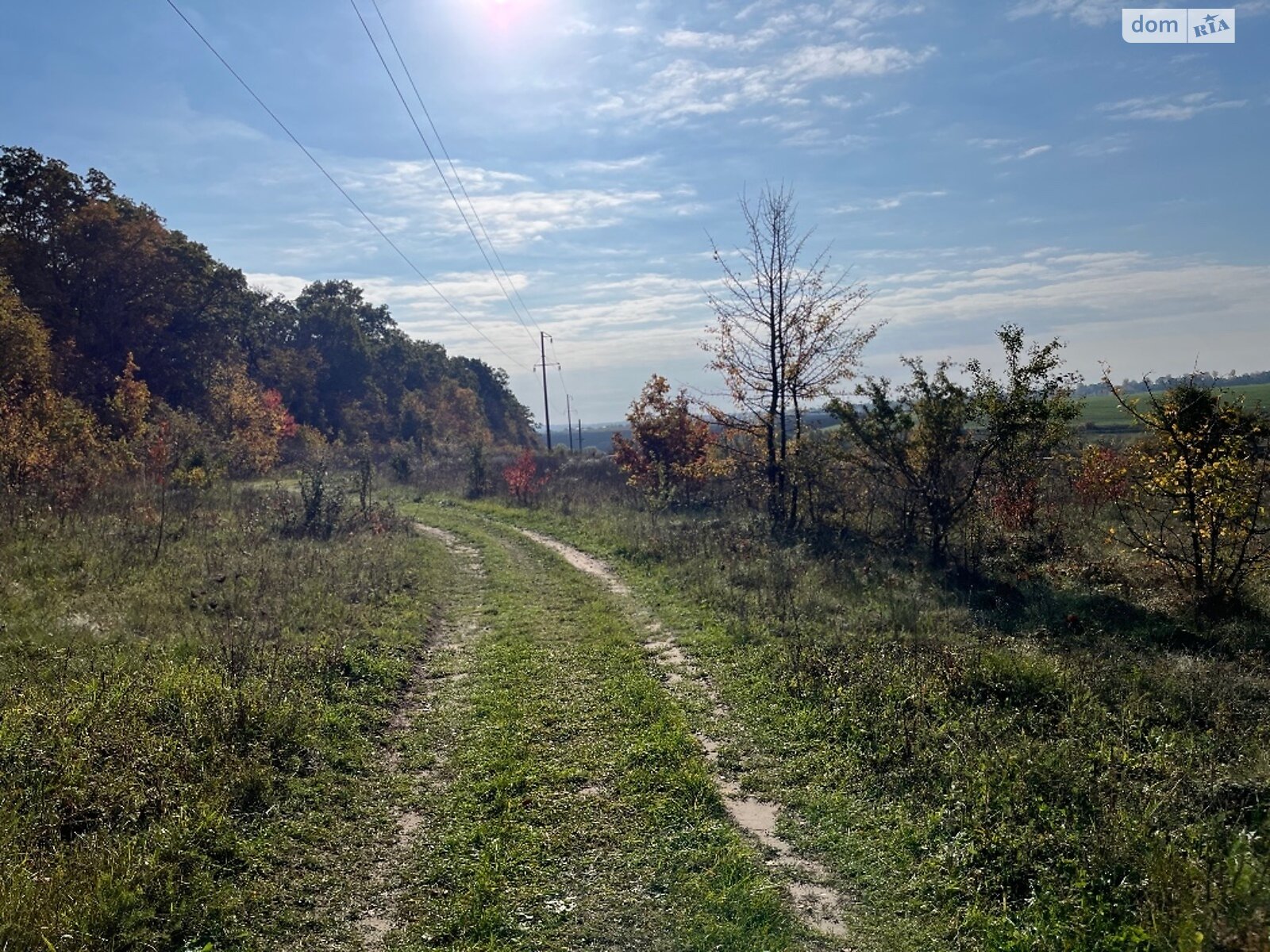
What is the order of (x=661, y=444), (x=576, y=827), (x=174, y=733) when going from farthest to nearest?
(x=661, y=444)
(x=174, y=733)
(x=576, y=827)

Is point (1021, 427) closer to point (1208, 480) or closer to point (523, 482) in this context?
point (1208, 480)

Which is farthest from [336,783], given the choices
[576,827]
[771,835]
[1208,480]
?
[1208,480]

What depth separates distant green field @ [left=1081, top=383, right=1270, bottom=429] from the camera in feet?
39.7

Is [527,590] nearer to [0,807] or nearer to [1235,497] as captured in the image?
[0,807]

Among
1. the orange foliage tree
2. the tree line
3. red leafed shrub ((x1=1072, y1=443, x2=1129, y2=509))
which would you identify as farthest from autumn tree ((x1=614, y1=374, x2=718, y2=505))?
the orange foliage tree

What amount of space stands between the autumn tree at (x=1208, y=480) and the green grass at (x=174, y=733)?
37.2 feet

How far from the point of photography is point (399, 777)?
6.92 meters

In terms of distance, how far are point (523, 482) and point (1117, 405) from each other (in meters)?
22.8

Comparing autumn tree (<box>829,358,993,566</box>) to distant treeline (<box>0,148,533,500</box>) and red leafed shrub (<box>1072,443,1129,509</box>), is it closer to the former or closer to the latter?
red leafed shrub (<box>1072,443,1129,509</box>)

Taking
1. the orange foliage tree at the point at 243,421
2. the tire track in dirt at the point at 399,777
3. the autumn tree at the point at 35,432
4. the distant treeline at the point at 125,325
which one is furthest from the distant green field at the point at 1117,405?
the orange foliage tree at the point at 243,421

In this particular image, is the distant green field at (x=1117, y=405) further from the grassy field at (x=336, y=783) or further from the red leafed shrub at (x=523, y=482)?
the red leafed shrub at (x=523, y=482)

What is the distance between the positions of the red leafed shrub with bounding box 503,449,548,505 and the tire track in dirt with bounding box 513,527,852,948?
21064 millimetres

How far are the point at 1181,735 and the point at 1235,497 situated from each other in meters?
5.59

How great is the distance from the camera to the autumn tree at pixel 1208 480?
10.9 meters
